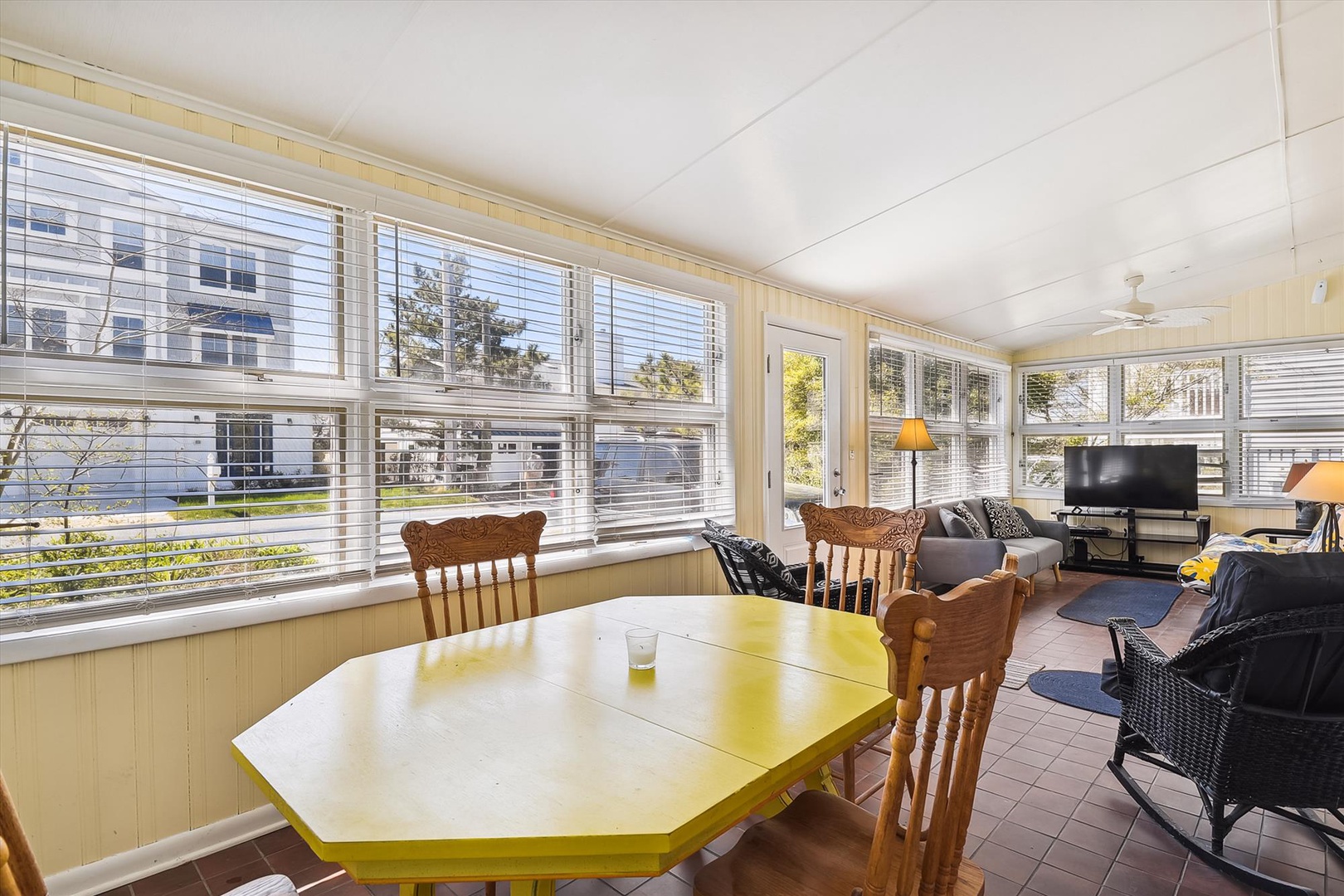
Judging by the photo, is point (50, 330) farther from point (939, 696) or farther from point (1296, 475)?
point (1296, 475)

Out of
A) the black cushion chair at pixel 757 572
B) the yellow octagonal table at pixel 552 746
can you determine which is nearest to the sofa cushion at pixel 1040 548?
the black cushion chair at pixel 757 572

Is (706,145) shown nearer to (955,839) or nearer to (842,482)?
(955,839)

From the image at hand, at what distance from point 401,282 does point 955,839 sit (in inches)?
99.1

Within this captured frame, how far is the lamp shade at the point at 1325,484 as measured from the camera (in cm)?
304

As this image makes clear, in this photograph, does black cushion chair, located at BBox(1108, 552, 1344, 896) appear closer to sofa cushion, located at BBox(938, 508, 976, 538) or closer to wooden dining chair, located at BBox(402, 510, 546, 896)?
wooden dining chair, located at BBox(402, 510, 546, 896)

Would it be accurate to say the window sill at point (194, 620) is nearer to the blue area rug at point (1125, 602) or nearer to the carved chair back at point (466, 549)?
the carved chair back at point (466, 549)

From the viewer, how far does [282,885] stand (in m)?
1.31

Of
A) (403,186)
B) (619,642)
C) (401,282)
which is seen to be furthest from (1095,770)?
(403,186)

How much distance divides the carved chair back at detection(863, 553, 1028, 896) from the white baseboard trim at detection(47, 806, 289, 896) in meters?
2.11

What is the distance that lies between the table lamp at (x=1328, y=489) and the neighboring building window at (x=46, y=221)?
4.93 metres

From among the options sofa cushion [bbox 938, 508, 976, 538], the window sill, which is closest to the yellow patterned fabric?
sofa cushion [bbox 938, 508, 976, 538]

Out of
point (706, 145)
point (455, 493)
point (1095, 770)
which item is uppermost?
point (706, 145)

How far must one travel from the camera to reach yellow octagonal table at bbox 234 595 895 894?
96 centimetres

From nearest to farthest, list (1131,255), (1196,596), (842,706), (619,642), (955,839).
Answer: (955,839), (842,706), (619,642), (1131,255), (1196,596)
